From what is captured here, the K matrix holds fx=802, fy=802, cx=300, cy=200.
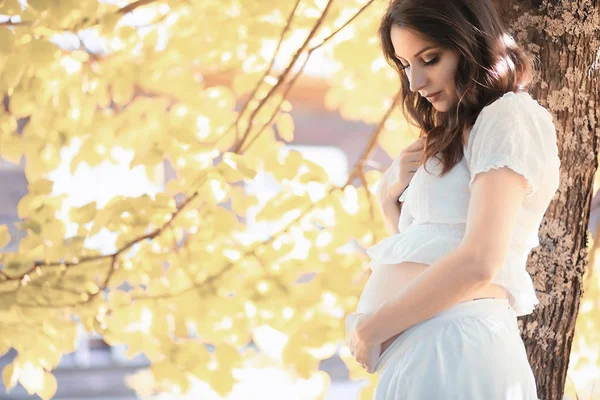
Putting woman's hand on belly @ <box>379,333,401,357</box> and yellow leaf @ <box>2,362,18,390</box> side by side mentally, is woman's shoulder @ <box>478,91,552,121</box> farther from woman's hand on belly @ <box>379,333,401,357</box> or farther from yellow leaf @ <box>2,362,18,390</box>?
yellow leaf @ <box>2,362,18,390</box>

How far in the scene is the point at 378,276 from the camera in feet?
4.89

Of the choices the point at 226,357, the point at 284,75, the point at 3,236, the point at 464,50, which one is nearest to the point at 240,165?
the point at 284,75

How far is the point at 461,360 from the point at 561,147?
0.76m

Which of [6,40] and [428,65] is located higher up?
[6,40]

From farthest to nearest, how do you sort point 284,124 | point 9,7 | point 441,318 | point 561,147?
point 284,124 < point 9,7 < point 561,147 < point 441,318

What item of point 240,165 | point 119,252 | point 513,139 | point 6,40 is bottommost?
point 513,139

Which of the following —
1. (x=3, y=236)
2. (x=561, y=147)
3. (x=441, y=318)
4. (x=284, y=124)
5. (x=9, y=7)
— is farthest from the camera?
(x=284, y=124)

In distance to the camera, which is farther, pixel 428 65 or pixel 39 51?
pixel 39 51

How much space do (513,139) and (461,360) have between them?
37 centimetres

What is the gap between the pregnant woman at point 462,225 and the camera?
1283 mm

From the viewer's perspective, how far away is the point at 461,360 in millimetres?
1312

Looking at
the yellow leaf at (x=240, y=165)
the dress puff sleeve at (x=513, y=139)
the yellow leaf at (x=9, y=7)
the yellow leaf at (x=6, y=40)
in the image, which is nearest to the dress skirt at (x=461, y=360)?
the dress puff sleeve at (x=513, y=139)

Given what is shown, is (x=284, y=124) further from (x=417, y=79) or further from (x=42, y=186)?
(x=417, y=79)

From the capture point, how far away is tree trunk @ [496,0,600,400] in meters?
1.86
